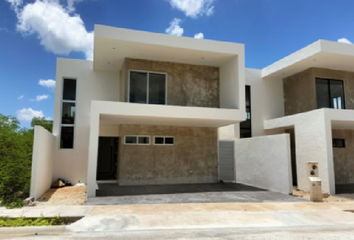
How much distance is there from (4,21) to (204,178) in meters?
11.1

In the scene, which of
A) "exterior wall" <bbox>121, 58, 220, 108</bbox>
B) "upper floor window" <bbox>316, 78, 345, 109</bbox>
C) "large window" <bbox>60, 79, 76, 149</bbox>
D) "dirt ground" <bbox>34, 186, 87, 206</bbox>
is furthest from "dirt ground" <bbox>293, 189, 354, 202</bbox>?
"large window" <bbox>60, 79, 76, 149</bbox>

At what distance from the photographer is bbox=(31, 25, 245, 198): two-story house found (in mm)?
11336

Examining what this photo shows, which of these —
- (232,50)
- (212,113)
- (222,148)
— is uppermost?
(232,50)

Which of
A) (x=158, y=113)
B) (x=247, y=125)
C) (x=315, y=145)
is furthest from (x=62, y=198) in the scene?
(x=247, y=125)

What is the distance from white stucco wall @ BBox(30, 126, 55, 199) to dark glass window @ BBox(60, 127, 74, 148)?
195cm

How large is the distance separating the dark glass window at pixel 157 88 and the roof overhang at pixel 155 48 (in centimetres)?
85

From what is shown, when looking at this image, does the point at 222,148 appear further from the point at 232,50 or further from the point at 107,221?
the point at 107,221

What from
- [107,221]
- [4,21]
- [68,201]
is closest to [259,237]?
[107,221]

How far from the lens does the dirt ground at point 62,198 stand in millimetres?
8609

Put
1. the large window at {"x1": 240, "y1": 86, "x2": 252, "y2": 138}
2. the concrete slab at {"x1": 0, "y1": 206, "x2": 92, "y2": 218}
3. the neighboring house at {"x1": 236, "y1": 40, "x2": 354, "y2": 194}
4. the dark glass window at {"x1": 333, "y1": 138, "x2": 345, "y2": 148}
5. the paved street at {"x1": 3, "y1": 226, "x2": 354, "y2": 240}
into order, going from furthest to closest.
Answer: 1. the large window at {"x1": 240, "y1": 86, "x2": 252, "y2": 138}
2. the dark glass window at {"x1": 333, "y1": 138, "x2": 345, "y2": 148}
3. the neighboring house at {"x1": 236, "y1": 40, "x2": 354, "y2": 194}
4. the concrete slab at {"x1": 0, "y1": 206, "x2": 92, "y2": 218}
5. the paved street at {"x1": 3, "y1": 226, "x2": 354, "y2": 240}

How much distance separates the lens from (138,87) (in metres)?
12.4

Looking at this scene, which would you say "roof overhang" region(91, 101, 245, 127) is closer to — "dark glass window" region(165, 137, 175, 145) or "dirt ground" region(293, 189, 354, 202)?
"dark glass window" region(165, 137, 175, 145)

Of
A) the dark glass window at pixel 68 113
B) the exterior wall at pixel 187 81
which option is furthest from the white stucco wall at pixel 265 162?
the dark glass window at pixel 68 113

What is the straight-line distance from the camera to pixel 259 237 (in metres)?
5.42
